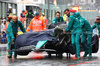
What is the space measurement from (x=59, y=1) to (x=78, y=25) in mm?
35153

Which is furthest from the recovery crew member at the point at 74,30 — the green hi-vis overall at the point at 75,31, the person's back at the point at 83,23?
the person's back at the point at 83,23

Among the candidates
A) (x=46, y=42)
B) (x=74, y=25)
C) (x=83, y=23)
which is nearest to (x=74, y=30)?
(x=74, y=25)

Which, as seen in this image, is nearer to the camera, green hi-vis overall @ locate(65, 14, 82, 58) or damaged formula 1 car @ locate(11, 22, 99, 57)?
damaged formula 1 car @ locate(11, 22, 99, 57)

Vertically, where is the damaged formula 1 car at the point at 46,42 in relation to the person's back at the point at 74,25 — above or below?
below

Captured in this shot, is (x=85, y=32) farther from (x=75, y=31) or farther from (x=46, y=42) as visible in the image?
(x=46, y=42)

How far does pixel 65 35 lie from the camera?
547 inches

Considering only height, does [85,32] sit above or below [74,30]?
below

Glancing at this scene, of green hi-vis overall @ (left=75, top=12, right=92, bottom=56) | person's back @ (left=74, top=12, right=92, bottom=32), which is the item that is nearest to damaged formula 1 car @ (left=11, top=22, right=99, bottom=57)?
green hi-vis overall @ (left=75, top=12, right=92, bottom=56)

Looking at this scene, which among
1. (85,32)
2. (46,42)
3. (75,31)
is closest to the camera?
(46,42)

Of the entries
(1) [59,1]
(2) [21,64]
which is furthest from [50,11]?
(2) [21,64]

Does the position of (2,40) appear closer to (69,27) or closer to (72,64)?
(69,27)

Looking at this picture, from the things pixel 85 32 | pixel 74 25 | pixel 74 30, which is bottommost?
pixel 85 32

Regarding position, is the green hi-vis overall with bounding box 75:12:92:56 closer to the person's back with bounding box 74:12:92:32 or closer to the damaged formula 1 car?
the person's back with bounding box 74:12:92:32

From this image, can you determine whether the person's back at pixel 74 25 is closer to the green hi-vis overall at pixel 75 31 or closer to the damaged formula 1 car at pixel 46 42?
the green hi-vis overall at pixel 75 31
